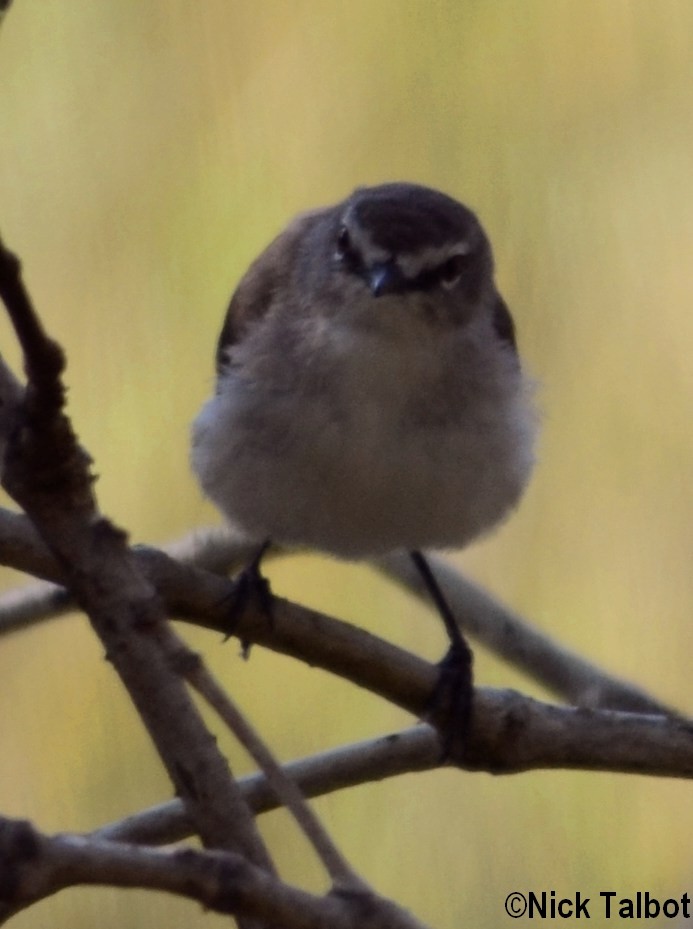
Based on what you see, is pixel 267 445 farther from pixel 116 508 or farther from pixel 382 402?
pixel 116 508

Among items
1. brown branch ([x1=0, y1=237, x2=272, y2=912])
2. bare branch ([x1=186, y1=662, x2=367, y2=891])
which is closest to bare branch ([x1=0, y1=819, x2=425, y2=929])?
bare branch ([x1=186, y1=662, x2=367, y2=891])

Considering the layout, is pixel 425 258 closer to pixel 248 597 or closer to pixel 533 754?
pixel 248 597

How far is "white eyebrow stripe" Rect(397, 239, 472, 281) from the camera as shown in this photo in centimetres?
199

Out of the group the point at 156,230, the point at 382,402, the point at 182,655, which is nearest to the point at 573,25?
the point at 156,230

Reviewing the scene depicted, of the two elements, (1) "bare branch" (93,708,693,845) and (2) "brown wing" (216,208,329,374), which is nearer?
(1) "bare branch" (93,708,693,845)

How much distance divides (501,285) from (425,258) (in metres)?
0.99

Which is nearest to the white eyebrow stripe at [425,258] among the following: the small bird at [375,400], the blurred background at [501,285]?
the small bird at [375,400]

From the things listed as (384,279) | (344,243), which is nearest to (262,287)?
(344,243)

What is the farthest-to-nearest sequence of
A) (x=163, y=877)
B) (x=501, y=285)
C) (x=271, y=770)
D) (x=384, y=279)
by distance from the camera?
1. (x=501, y=285)
2. (x=384, y=279)
3. (x=271, y=770)
4. (x=163, y=877)

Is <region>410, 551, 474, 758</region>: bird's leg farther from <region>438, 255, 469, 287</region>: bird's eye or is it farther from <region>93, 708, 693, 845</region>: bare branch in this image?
<region>438, 255, 469, 287</region>: bird's eye

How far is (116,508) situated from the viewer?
2.87 m

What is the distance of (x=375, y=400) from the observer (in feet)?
6.44

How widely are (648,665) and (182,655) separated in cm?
206

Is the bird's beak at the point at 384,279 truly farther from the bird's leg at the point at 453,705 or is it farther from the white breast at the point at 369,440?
the bird's leg at the point at 453,705
